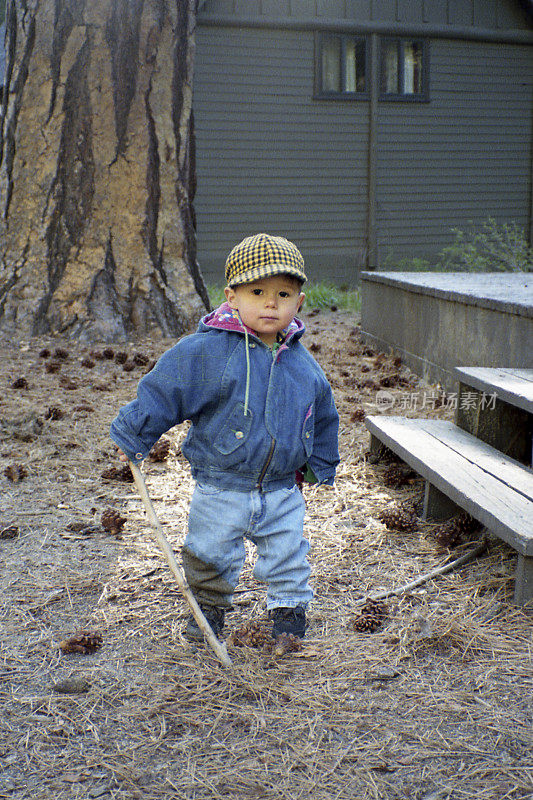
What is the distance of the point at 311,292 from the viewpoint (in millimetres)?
10148

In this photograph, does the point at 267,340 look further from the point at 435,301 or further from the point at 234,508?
the point at 435,301

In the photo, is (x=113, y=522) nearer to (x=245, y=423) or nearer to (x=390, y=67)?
(x=245, y=423)

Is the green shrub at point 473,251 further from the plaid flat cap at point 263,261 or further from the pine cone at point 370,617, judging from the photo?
the plaid flat cap at point 263,261

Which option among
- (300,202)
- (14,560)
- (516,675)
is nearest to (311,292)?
(300,202)

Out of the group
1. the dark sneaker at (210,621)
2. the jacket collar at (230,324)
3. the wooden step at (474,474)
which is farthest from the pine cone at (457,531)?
the jacket collar at (230,324)

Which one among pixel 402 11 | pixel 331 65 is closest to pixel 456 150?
pixel 402 11

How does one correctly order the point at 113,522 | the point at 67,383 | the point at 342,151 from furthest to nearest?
the point at 342,151
the point at 67,383
the point at 113,522

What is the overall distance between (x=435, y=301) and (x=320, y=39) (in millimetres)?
9375

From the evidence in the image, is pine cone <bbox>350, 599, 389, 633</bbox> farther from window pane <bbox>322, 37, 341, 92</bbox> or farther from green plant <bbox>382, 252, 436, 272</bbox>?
window pane <bbox>322, 37, 341, 92</bbox>

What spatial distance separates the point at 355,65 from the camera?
45.2ft

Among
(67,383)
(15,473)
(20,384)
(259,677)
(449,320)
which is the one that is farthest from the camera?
(449,320)

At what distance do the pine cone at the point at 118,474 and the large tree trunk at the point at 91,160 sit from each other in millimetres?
2494

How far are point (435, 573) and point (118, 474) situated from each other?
1.72 m

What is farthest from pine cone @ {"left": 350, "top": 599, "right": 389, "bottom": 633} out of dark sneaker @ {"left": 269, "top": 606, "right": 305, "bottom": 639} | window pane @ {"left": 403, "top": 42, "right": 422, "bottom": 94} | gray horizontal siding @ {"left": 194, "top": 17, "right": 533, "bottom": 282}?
window pane @ {"left": 403, "top": 42, "right": 422, "bottom": 94}
